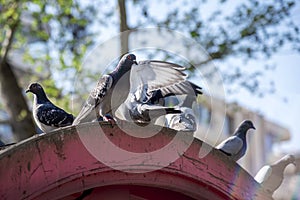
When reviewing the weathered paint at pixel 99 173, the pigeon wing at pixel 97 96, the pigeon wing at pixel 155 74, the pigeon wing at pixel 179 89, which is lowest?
the weathered paint at pixel 99 173

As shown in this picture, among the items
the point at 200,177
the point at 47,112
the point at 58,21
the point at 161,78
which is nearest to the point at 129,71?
the point at 161,78

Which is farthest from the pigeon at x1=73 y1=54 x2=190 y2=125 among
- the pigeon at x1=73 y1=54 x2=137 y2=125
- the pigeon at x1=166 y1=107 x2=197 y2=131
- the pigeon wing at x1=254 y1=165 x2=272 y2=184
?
the pigeon wing at x1=254 y1=165 x2=272 y2=184

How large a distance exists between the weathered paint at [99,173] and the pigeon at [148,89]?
352mm

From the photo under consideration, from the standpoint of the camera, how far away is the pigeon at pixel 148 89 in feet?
8.90

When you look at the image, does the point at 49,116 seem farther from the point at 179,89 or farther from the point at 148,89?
the point at 179,89

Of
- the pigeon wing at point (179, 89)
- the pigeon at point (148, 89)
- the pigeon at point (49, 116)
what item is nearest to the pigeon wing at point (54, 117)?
the pigeon at point (49, 116)

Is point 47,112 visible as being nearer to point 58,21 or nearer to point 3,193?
point 3,193

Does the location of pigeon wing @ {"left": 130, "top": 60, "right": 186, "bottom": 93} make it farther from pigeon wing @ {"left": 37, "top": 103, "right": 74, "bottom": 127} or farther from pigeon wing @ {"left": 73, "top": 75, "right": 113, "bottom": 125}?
pigeon wing @ {"left": 37, "top": 103, "right": 74, "bottom": 127}

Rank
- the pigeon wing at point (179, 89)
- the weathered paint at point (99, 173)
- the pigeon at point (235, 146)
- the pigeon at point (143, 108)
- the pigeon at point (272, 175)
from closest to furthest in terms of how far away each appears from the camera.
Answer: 1. the weathered paint at point (99, 173)
2. the pigeon at point (143, 108)
3. the pigeon at point (272, 175)
4. the pigeon wing at point (179, 89)
5. the pigeon at point (235, 146)

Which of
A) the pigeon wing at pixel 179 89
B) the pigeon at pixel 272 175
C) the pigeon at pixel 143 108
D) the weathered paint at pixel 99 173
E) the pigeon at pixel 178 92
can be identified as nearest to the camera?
the weathered paint at pixel 99 173

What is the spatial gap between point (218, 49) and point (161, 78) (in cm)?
539

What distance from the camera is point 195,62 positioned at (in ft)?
27.2

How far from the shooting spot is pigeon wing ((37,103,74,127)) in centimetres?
299

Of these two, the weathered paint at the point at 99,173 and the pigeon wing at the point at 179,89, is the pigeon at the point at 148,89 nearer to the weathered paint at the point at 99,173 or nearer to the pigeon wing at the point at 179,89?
the pigeon wing at the point at 179,89
